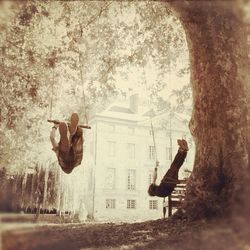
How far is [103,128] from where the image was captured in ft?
23.5

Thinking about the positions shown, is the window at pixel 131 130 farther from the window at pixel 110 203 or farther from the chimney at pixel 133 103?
the window at pixel 110 203

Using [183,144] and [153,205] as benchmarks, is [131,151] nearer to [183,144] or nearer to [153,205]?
[153,205]

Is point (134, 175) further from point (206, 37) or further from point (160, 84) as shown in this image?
point (206, 37)

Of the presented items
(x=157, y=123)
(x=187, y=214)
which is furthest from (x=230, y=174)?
(x=157, y=123)

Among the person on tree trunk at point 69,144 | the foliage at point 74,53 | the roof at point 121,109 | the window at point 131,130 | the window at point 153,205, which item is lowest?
the window at point 153,205

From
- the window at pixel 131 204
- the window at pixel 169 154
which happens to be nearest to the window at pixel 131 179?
the window at pixel 131 204

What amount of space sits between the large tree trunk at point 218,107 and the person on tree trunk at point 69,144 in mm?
1471

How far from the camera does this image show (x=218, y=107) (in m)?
4.82

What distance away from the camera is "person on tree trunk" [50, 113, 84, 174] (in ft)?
15.9

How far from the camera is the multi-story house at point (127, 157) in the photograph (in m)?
6.92

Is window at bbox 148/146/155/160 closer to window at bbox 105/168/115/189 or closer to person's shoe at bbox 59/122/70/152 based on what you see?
window at bbox 105/168/115/189

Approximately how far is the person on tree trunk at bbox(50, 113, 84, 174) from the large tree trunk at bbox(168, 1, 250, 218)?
1.47m

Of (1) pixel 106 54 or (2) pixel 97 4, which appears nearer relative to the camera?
(2) pixel 97 4

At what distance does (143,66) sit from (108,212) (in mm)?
2788
